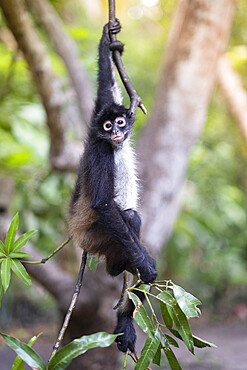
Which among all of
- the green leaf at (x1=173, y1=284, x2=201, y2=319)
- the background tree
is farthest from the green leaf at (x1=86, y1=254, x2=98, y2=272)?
the background tree

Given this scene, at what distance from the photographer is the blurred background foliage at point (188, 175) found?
678cm

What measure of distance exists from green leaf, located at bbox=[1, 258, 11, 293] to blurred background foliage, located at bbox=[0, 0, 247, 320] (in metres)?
3.99

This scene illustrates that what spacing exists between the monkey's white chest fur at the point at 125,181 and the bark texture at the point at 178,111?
7.27ft

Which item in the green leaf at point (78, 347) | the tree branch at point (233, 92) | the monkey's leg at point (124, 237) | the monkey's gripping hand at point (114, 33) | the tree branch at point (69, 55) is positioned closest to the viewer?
the green leaf at point (78, 347)

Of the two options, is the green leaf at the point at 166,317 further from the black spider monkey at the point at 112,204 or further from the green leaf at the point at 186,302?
the black spider monkey at the point at 112,204

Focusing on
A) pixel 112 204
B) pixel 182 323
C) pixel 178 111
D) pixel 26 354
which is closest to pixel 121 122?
pixel 112 204

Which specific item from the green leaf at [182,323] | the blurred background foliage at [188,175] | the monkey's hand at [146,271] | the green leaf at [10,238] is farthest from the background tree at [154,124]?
the green leaf at [182,323]

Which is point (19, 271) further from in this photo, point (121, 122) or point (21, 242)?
point (121, 122)

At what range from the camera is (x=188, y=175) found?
370 inches

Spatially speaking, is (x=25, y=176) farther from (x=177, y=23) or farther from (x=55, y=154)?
(x=177, y=23)

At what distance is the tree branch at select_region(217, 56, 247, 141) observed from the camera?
7195 millimetres

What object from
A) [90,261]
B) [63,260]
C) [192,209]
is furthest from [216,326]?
[90,261]

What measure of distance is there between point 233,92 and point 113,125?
196 inches

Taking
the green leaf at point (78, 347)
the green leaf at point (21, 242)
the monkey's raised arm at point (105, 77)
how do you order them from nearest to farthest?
the green leaf at point (78, 347) → the green leaf at point (21, 242) → the monkey's raised arm at point (105, 77)
